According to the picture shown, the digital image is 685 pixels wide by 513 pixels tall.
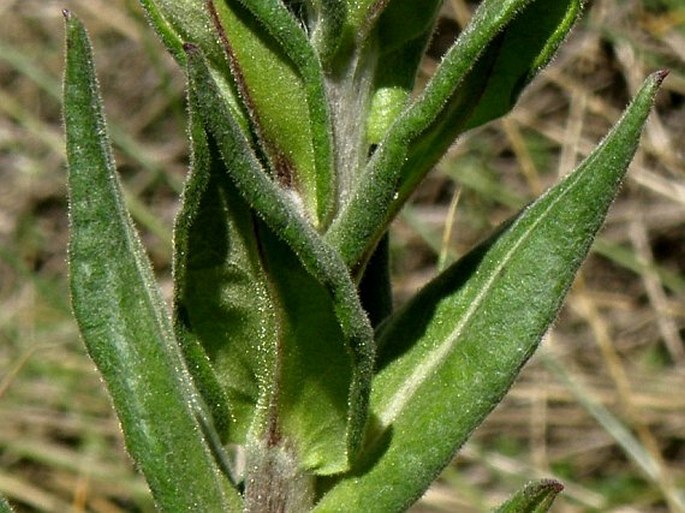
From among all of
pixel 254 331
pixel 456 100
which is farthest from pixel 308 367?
pixel 456 100

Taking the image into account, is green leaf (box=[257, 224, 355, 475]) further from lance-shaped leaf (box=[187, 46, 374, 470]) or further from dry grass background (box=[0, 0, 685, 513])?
dry grass background (box=[0, 0, 685, 513])

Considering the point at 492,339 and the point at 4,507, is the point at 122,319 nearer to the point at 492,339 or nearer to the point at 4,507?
the point at 4,507

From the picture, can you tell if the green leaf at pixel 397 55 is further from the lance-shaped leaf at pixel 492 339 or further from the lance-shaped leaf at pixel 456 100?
the lance-shaped leaf at pixel 492 339

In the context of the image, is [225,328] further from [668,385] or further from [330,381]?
[668,385]

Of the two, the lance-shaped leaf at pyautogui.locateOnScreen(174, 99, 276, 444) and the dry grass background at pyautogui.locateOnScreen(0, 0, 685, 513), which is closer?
the lance-shaped leaf at pyautogui.locateOnScreen(174, 99, 276, 444)

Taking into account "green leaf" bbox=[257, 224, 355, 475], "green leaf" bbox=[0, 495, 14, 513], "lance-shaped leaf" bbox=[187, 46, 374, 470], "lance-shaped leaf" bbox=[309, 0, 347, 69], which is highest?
"lance-shaped leaf" bbox=[309, 0, 347, 69]

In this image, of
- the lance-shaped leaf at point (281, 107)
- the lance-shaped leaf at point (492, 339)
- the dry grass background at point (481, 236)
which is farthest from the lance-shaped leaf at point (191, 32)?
the dry grass background at point (481, 236)

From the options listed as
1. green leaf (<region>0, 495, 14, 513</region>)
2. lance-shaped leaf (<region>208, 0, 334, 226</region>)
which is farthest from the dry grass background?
lance-shaped leaf (<region>208, 0, 334, 226</region>)
